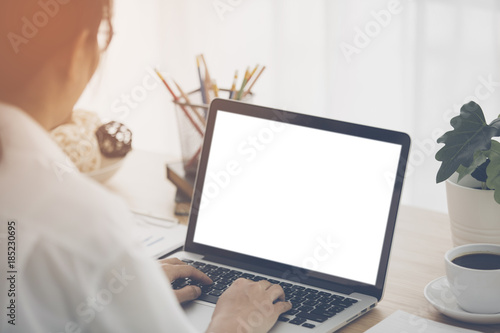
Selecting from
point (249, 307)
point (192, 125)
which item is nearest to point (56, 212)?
point (249, 307)

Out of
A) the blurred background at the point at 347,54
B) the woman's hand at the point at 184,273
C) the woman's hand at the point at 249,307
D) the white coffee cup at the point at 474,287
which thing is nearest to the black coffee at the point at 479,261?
the white coffee cup at the point at 474,287

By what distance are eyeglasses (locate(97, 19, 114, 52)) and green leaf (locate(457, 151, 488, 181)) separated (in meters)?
0.55

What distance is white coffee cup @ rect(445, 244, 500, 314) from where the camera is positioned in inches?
33.4

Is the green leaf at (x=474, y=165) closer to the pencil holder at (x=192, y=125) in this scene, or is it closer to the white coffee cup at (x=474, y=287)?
the white coffee cup at (x=474, y=287)

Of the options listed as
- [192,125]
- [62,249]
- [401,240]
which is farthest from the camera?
[192,125]

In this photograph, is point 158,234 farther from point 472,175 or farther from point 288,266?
point 472,175

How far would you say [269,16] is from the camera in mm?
2203

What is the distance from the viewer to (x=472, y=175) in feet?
3.32

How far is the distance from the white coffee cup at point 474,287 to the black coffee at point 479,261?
0.04ft

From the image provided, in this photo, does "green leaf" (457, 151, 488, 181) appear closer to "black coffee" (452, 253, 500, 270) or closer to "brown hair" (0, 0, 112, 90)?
"black coffee" (452, 253, 500, 270)

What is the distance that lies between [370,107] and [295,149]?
1078mm

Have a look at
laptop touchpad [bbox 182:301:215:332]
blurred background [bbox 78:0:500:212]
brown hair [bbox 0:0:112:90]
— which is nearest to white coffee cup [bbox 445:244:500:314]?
laptop touchpad [bbox 182:301:215:332]

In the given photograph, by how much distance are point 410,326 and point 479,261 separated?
124mm

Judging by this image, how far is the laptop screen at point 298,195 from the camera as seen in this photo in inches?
38.3
